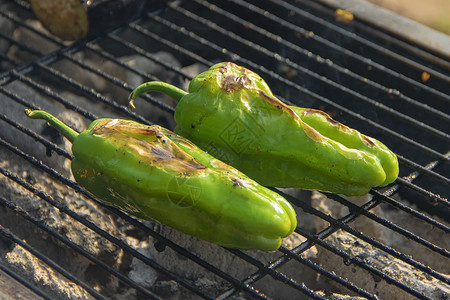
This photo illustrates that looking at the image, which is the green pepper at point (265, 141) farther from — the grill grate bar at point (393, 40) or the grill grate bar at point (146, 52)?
the grill grate bar at point (393, 40)

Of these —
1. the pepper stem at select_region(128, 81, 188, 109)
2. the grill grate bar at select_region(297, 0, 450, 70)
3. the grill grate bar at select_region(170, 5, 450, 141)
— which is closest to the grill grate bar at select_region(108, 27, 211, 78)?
the grill grate bar at select_region(170, 5, 450, 141)

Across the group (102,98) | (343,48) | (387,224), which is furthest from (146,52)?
(387,224)

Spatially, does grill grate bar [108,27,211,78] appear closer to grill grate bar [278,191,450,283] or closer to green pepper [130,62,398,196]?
green pepper [130,62,398,196]

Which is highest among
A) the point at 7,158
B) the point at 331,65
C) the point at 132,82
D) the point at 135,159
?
the point at 331,65

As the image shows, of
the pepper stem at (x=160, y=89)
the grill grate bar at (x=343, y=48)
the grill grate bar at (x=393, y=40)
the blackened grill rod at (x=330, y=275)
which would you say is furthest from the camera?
the grill grate bar at (x=393, y=40)

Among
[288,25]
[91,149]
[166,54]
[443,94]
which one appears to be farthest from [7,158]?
[443,94]

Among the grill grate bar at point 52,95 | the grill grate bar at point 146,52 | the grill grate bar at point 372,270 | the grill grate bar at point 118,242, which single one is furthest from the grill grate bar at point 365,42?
the grill grate bar at point 118,242

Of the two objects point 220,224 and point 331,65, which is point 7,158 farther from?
point 331,65

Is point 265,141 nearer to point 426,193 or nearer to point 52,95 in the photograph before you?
point 426,193
